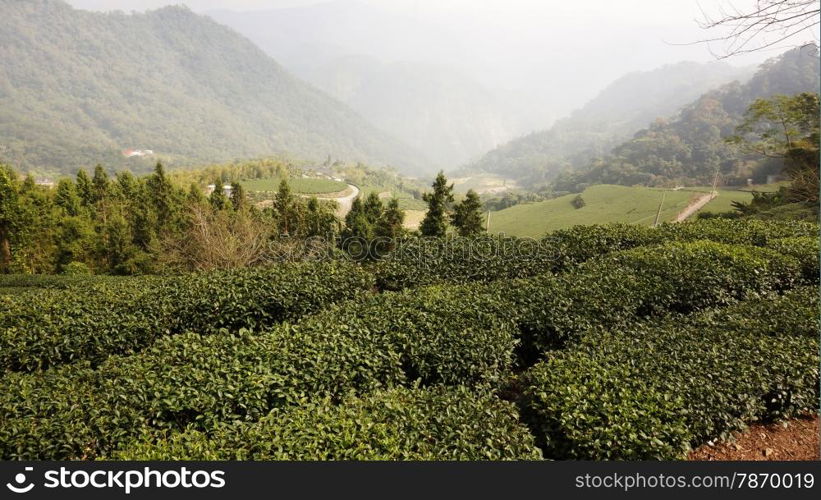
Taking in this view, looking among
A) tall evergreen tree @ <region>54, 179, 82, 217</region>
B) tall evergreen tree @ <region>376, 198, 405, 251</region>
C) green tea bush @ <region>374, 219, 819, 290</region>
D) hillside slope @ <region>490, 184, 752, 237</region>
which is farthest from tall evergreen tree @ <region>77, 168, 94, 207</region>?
hillside slope @ <region>490, 184, 752, 237</region>

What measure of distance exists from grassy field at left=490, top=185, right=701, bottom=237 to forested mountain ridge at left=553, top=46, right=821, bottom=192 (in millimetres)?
10083

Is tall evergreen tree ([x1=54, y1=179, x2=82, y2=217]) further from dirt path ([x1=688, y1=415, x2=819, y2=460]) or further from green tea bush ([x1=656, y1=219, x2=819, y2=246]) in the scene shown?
dirt path ([x1=688, y1=415, x2=819, y2=460])

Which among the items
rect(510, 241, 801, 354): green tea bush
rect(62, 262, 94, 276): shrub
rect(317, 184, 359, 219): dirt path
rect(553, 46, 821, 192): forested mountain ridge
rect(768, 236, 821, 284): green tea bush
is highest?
rect(553, 46, 821, 192): forested mountain ridge

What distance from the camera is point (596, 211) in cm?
4950

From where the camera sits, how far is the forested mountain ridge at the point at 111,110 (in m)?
94.6

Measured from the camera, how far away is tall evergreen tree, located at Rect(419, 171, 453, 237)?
2095 cm

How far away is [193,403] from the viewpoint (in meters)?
4.16

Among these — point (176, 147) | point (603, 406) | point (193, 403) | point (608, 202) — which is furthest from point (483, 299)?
point (176, 147)

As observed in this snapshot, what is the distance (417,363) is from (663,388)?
2570 millimetres

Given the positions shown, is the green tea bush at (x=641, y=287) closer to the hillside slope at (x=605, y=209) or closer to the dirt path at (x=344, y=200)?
the hillside slope at (x=605, y=209)

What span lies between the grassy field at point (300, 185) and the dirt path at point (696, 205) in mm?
42149

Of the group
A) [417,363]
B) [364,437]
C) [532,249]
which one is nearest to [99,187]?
[532,249]

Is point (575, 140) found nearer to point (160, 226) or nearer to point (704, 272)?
point (160, 226)

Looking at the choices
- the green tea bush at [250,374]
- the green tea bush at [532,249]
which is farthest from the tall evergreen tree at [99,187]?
the green tea bush at [250,374]
